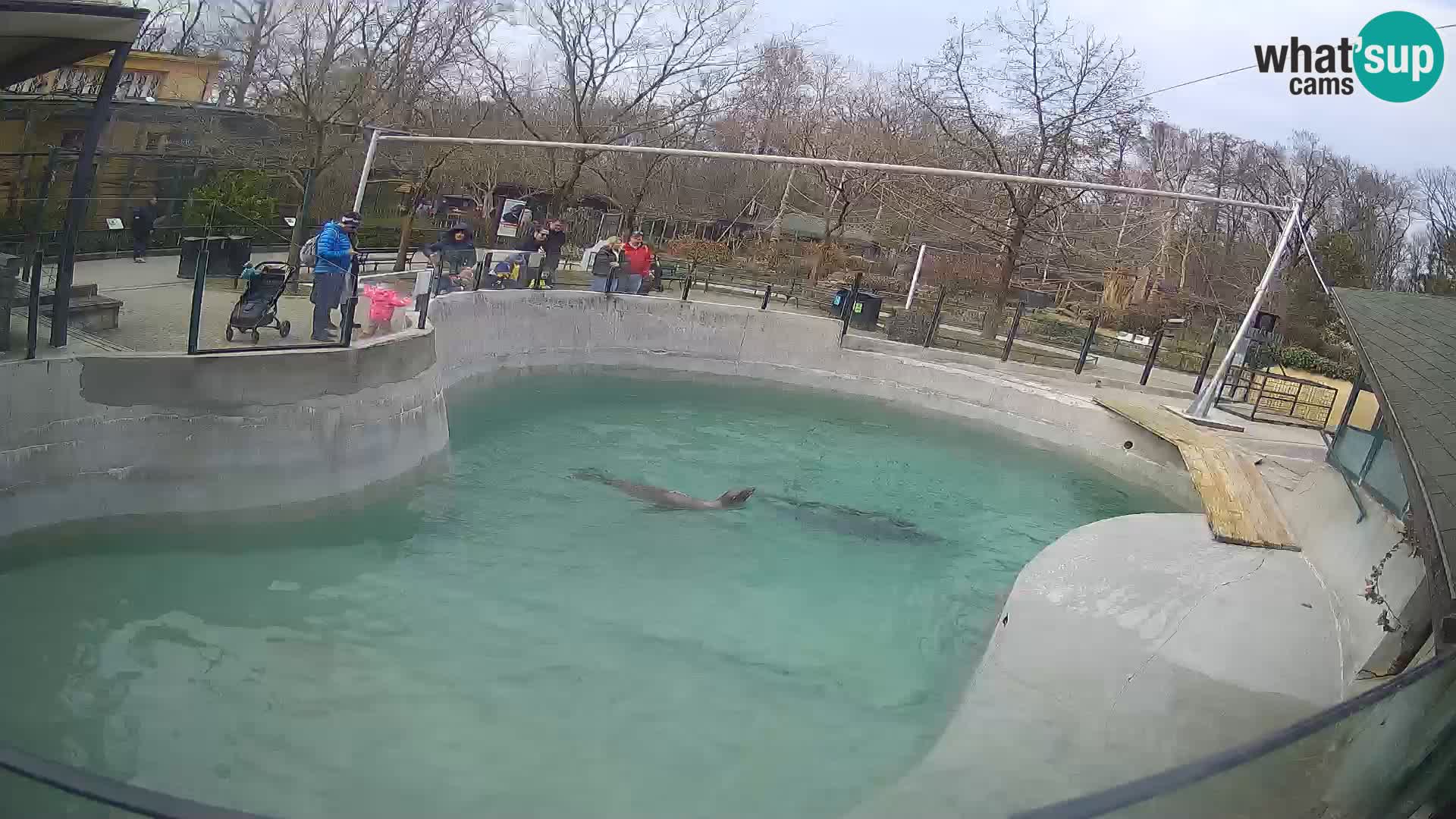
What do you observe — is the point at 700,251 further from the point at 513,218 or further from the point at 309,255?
the point at 309,255

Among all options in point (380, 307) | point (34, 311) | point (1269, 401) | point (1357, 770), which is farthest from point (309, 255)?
point (1269, 401)

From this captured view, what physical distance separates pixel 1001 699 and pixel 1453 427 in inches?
137

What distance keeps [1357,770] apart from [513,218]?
1987 centimetres

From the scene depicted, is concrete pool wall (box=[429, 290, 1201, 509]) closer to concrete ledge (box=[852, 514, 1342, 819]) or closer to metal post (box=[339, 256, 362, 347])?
metal post (box=[339, 256, 362, 347])

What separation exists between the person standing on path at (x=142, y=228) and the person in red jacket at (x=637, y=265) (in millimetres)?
9107

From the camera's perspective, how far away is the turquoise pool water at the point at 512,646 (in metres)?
7.05

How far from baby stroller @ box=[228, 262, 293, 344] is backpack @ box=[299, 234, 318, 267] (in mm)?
624

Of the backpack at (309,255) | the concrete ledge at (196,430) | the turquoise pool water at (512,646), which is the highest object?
the backpack at (309,255)

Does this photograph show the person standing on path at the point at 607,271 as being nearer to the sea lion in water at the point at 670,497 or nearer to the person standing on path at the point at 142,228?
the sea lion in water at the point at 670,497

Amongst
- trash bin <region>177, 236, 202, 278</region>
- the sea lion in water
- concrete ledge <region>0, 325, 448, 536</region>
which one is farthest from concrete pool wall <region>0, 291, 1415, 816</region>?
the sea lion in water

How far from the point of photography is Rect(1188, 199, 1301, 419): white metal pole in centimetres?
1723

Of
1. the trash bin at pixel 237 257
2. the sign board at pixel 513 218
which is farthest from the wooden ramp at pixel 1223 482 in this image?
the sign board at pixel 513 218

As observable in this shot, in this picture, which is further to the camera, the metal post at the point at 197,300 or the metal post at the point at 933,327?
the metal post at the point at 933,327

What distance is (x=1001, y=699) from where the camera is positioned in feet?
25.9
